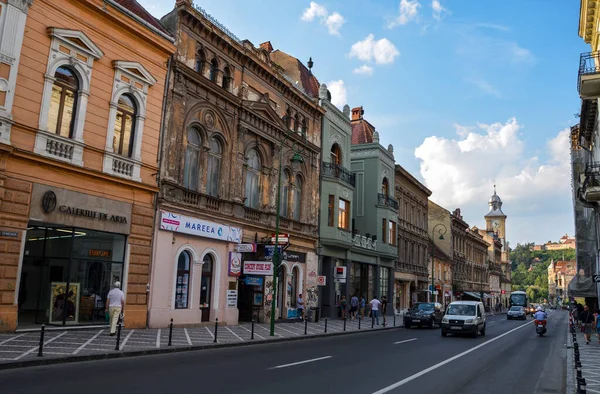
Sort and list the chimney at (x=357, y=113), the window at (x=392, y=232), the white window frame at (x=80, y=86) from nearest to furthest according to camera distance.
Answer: the white window frame at (x=80, y=86)
the window at (x=392, y=232)
the chimney at (x=357, y=113)

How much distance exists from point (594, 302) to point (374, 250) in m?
20.7

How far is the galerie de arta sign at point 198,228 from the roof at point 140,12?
26.3 ft

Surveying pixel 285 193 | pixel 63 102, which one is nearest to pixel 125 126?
pixel 63 102

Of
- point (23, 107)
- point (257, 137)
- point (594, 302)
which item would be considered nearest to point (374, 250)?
point (257, 137)

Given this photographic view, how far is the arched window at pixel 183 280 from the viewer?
69.4 ft

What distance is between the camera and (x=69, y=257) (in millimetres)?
17047

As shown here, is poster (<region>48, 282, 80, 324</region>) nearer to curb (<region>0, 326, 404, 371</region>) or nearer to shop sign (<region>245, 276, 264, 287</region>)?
curb (<region>0, 326, 404, 371</region>)

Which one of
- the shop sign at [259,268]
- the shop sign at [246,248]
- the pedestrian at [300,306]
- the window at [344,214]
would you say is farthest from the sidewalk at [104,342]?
the window at [344,214]

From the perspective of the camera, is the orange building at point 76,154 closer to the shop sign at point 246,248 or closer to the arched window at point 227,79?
A: the arched window at point 227,79

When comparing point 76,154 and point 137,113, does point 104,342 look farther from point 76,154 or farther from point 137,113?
point 137,113

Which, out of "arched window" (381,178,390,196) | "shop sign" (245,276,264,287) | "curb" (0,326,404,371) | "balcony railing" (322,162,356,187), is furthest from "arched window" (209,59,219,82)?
"arched window" (381,178,390,196)

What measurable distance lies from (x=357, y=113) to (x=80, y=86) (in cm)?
3399

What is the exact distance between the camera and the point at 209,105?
23.4 metres

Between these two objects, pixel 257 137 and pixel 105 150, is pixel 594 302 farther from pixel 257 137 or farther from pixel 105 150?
pixel 105 150
